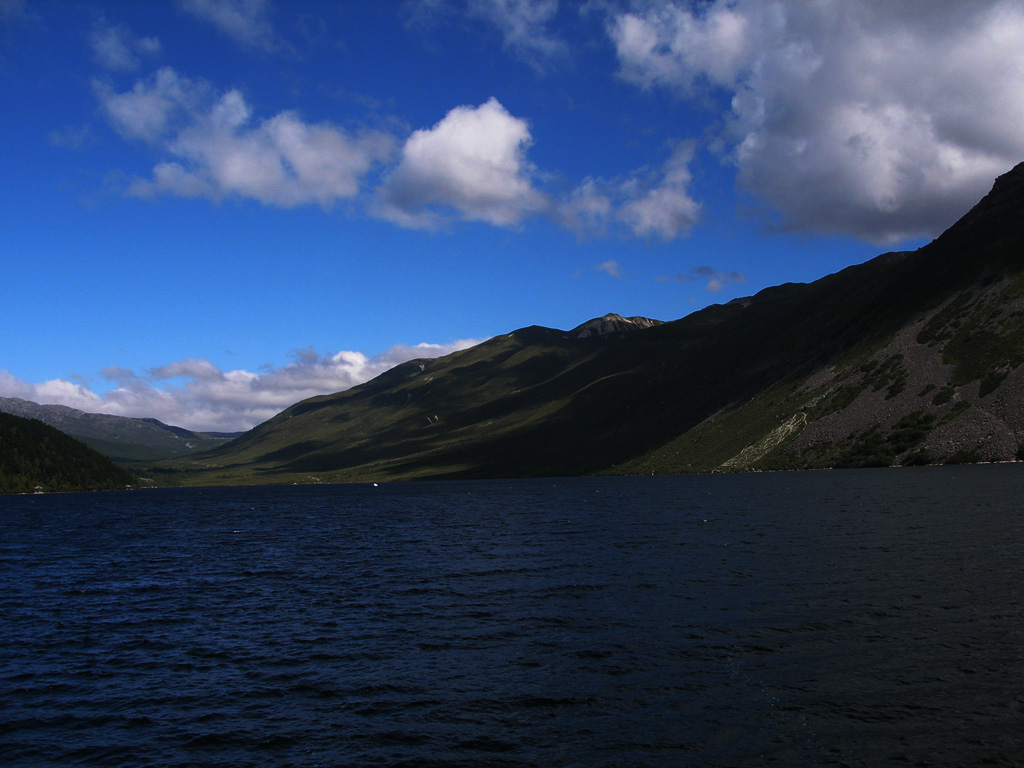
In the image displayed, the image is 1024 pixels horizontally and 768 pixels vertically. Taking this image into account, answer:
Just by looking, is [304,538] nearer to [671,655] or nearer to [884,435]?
[671,655]

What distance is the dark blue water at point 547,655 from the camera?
76.1ft

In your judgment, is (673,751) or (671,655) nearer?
(673,751)

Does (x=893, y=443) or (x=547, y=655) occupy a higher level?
(x=547, y=655)

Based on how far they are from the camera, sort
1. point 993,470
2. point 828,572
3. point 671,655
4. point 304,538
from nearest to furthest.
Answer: point 671,655, point 828,572, point 304,538, point 993,470

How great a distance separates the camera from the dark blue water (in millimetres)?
23203

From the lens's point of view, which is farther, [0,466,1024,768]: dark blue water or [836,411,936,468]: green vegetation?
[836,411,936,468]: green vegetation

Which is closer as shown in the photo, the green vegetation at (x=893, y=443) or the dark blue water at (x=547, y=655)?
the dark blue water at (x=547, y=655)

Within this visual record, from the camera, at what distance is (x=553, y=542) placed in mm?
77375

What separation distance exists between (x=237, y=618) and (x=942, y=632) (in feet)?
133

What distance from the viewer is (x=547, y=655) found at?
109 ft

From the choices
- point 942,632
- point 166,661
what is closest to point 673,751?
point 942,632

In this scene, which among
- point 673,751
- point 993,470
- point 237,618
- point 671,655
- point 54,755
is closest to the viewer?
point 673,751

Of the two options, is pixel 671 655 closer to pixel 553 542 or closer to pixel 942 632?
pixel 942 632

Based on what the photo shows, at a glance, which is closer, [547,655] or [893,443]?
[547,655]
